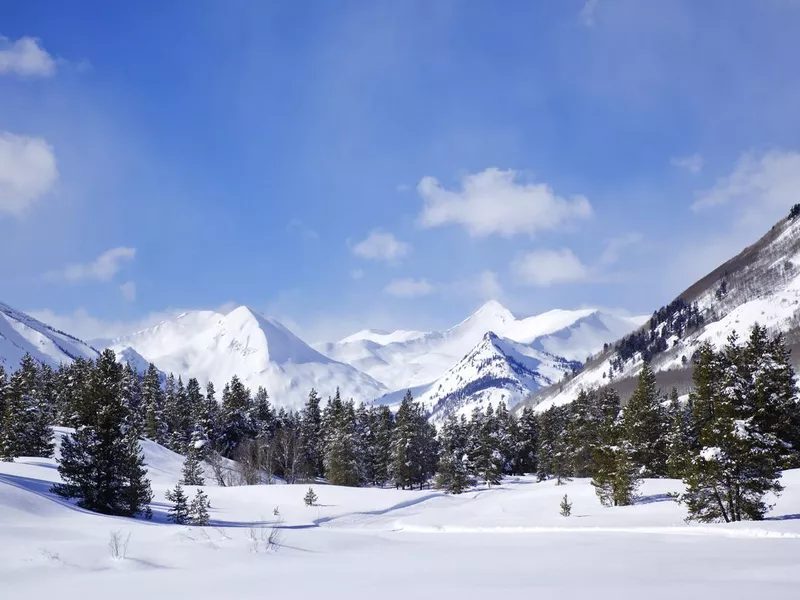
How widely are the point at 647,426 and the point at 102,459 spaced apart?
4066cm

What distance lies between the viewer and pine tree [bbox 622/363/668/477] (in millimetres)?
40938

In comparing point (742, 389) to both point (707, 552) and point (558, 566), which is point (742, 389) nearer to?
point (707, 552)

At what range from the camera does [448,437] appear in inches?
2908

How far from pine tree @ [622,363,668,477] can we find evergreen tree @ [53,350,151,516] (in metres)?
33.2

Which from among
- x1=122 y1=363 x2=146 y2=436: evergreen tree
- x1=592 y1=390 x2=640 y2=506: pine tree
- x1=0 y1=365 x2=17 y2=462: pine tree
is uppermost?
x1=122 y1=363 x2=146 y2=436: evergreen tree

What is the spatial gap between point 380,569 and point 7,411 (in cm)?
5119

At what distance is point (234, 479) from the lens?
203 feet

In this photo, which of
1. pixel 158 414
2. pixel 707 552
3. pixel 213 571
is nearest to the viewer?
pixel 213 571

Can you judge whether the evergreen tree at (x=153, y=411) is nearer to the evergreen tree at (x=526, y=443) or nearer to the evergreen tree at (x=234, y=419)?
the evergreen tree at (x=234, y=419)

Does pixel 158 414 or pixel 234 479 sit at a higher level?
pixel 158 414

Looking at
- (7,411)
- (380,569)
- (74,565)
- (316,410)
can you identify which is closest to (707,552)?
(380,569)

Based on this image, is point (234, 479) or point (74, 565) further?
point (234, 479)

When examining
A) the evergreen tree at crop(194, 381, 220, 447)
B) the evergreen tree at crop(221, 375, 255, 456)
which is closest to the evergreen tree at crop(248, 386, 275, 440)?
the evergreen tree at crop(221, 375, 255, 456)

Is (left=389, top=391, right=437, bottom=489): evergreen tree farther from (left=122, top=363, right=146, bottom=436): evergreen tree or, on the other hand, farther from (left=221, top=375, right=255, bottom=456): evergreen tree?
(left=122, top=363, right=146, bottom=436): evergreen tree
